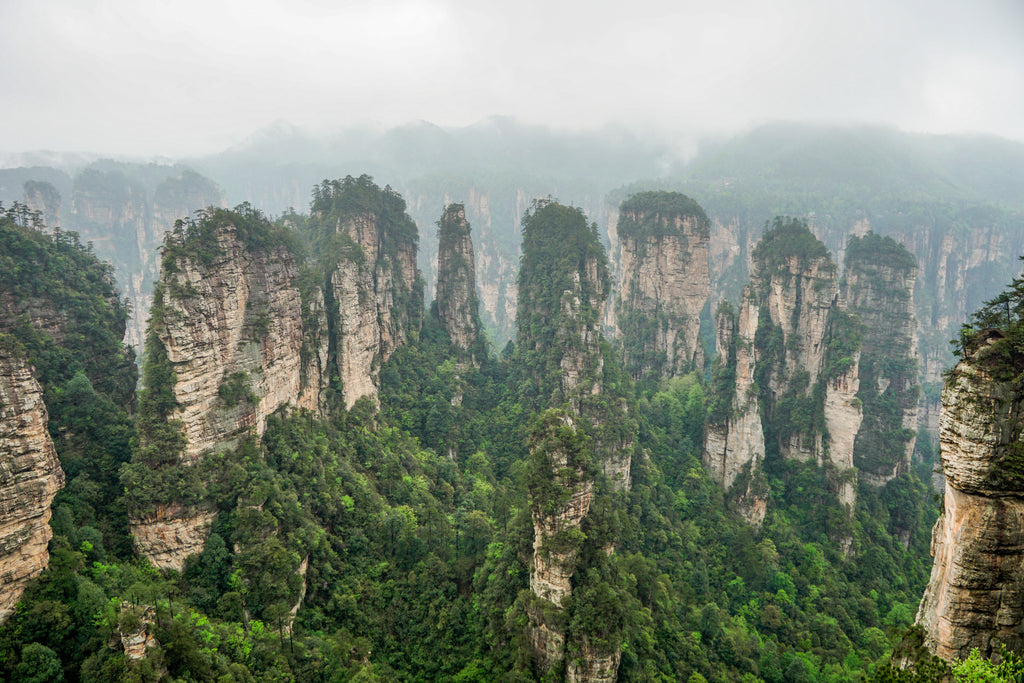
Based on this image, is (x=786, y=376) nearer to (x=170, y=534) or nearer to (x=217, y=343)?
(x=217, y=343)

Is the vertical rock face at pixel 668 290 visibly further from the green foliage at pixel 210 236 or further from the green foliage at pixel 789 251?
the green foliage at pixel 210 236

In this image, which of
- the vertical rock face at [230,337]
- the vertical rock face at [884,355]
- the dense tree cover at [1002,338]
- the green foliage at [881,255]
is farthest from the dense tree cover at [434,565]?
the green foliage at [881,255]

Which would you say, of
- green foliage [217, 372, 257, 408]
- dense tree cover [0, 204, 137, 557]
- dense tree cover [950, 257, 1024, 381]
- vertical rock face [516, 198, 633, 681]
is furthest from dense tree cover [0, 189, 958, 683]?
dense tree cover [950, 257, 1024, 381]

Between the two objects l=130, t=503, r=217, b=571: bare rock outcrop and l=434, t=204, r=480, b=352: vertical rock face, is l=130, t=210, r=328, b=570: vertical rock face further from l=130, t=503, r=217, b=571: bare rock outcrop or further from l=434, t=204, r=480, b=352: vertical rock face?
l=434, t=204, r=480, b=352: vertical rock face

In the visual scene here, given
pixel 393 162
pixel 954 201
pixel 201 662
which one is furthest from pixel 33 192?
pixel 954 201

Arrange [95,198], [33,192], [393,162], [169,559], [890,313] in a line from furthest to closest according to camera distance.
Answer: [393,162]
[95,198]
[33,192]
[890,313]
[169,559]

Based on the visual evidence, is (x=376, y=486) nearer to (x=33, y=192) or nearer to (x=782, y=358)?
(x=782, y=358)
